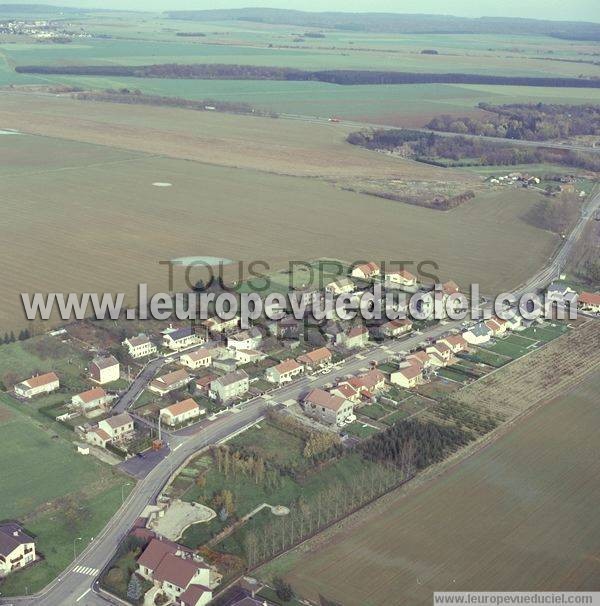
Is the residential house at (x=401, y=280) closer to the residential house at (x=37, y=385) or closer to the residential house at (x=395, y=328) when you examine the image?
the residential house at (x=395, y=328)

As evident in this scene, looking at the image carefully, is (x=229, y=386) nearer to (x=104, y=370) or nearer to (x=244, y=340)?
(x=244, y=340)

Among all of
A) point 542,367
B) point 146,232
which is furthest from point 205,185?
point 542,367

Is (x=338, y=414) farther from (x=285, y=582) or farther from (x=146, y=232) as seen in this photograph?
(x=146, y=232)

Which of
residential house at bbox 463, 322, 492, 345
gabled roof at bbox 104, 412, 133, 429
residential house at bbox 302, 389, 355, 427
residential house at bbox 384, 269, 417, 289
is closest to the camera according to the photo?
gabled roof at bbox 104, 412, 133, 429

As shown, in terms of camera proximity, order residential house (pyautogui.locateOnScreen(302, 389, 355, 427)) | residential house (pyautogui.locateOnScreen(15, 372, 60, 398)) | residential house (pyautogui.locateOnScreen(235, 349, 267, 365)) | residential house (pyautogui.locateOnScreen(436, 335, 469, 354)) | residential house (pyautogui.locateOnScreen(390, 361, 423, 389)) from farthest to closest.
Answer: residential house (pyautogui.locateOnScreen(436, 335, 469, 354)) → residential house (pyautogui.locateOnScreen(235, 349, 267, 365)) → residential house (pyautogui.locateOnScreen(390, 361, 423, 389)) → residential house (pyautogui.locateOnScreen(15, 372, 60, 398)) → residential house (pyautogui.locateOnScreen(302, 389, 355, 427))

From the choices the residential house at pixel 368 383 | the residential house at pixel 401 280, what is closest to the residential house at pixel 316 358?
the residential house at pixel 368 383

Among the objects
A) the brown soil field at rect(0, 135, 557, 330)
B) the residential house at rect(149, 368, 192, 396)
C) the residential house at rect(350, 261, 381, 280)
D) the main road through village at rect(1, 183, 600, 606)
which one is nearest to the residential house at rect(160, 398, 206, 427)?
the main road through village at rect(1, 183, 600, 606)

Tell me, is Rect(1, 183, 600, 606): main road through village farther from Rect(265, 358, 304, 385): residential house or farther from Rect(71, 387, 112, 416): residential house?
Rect(71, 387, 112, 416): residential house
